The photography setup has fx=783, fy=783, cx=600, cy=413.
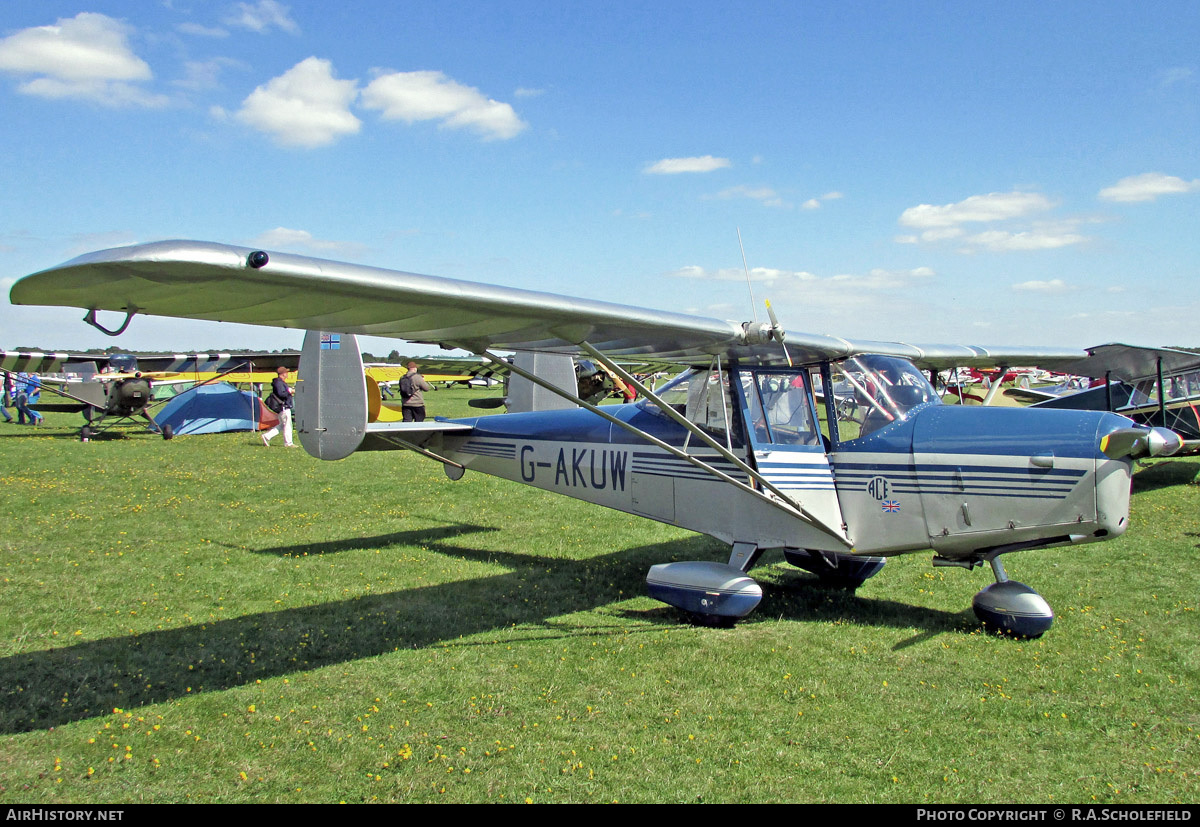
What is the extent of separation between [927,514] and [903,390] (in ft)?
3.34

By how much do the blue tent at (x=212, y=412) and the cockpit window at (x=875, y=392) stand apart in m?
19.0

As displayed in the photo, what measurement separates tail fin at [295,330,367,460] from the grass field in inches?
48.2

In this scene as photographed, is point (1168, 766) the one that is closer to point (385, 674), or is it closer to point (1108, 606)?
point (1108, 606)

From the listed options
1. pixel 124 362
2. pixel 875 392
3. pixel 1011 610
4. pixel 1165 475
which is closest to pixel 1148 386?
pixel 1165 475

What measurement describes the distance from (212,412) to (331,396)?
16.9m

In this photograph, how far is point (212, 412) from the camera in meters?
22.1

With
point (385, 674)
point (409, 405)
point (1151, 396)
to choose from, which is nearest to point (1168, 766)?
point (385, 674)

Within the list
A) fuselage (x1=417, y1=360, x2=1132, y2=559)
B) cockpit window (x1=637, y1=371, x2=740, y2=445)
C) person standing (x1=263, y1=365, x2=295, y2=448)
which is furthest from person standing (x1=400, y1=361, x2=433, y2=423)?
cockpit window (x1=637, y1=371, x2=740, y2=445)

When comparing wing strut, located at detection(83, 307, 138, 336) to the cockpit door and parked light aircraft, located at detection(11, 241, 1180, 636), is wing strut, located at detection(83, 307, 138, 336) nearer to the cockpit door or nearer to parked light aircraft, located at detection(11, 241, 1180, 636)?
parked light aircraft, located at detection(11, 241, 1180, 636)

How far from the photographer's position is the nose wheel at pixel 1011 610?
5.39 metres

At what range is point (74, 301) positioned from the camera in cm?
318

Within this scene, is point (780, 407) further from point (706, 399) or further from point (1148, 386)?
point (1148, 386)

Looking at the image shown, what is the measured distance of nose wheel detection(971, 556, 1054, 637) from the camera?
539cm

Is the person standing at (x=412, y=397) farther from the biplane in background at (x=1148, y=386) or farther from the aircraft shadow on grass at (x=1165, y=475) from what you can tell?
the aircraft shadow on grass at (x=1165, y=475)
